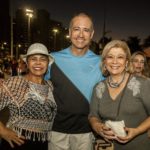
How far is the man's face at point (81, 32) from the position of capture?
5133mm

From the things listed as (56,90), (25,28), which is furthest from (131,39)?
(56,90)

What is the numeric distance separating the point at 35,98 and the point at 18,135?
0.55 meters

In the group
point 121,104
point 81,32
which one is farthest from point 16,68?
point 121,104

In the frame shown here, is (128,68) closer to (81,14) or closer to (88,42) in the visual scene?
(88,42)

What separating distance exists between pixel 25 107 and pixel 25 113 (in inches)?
3.2

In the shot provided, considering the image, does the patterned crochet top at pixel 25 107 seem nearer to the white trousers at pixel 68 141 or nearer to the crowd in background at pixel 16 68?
the white trousers at pixel 68 141

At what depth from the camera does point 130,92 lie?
429 cm

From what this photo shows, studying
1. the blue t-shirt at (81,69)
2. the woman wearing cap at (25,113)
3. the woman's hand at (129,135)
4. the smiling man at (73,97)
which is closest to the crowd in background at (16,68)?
the blue t-shirt at (81,69)

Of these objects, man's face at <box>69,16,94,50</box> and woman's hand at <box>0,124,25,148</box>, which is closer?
Answer: woman's hand at <box>0,124,25,148</box>

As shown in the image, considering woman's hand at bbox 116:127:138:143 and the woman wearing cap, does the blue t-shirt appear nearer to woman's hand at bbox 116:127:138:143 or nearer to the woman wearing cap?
the woman wearing cap

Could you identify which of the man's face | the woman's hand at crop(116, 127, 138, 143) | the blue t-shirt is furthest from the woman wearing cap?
the woman's hand at crop(116, 127, 138, 143)

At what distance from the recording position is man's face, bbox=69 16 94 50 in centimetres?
513

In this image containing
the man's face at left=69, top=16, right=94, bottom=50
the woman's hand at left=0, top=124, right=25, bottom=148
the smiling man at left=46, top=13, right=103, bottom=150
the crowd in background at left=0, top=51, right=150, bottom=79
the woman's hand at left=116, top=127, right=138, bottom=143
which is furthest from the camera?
the crowd in background at left=0, top=51, right=150, bottom=79

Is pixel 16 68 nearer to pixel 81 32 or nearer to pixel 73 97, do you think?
pixel 81 32
